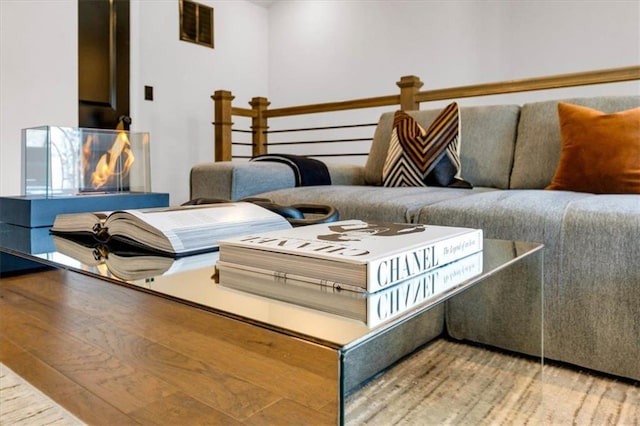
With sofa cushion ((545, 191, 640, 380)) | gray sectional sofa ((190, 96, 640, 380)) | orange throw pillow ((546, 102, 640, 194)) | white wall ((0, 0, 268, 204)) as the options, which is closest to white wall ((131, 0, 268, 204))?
white wall ((0, 0, 268, 204))

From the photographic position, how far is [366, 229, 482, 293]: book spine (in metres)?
0.55

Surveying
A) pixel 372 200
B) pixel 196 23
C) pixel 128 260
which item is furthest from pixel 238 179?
pixel 196 23

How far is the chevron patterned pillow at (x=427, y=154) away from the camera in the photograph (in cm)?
205

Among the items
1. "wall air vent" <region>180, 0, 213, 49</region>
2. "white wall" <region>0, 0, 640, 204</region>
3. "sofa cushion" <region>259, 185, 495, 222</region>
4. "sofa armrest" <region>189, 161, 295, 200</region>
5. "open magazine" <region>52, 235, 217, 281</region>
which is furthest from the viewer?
"wall air vent" <region>180, 0, 213, 49</region>

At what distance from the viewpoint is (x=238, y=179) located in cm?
195

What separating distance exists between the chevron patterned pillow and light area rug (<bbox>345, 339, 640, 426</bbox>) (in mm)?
962

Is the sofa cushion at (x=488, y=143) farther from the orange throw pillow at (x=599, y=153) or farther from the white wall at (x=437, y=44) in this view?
the white wall at (x=437, y=44)

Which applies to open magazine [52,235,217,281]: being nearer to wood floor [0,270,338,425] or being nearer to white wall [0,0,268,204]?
wood floor [0,270,338,425]

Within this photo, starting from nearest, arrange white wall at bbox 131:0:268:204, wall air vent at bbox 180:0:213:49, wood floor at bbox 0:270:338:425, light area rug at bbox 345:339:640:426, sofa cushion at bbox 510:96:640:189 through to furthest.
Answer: wood floor at bbox 0:270:338:425
light area rug at bbox 345:339:640:426
sofa cushion at bbox 510:96:640:189
white wall at bbox 131:0:268:204
wall air vent at bbox 180:0:213:49

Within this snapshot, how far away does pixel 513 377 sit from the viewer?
112cm

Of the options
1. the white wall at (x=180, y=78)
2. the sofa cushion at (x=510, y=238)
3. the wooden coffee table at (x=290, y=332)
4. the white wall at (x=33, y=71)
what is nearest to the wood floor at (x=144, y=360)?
the wooden coffee table at (x=290, y=332)

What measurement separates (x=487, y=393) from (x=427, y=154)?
4.03ft

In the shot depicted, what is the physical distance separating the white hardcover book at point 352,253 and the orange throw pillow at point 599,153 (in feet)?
3.42

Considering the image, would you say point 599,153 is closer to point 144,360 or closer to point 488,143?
point 488,143
